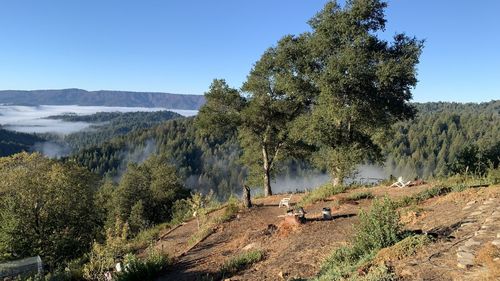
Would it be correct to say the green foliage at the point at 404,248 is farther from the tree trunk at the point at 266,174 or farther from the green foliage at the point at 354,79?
the tree trunk at the point at 266,174

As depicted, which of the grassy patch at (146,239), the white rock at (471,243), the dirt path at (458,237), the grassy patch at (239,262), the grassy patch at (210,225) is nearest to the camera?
the dirt path at (458,237)

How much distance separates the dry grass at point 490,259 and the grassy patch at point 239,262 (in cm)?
575

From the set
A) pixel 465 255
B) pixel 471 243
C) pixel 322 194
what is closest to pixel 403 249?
pixel 465 255

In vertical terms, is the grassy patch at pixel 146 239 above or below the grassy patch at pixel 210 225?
below

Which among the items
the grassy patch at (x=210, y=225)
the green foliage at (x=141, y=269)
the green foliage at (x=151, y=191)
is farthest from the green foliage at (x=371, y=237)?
the green foliage at (x=151, y=191)

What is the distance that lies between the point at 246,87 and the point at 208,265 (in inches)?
752

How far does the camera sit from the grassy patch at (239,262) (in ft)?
35.3

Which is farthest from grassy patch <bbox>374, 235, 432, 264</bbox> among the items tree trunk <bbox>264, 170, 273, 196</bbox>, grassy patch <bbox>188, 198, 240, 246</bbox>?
tree trunk <bbox>264, 170, 273, 196</bbox>

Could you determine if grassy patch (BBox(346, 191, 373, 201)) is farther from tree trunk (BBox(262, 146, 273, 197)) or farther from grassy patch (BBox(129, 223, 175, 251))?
tree trunk (BBox(262, 146, 273, 197))

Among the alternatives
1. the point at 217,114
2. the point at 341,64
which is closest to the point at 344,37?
the point at 341,64

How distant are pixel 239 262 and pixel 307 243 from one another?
2.08 m

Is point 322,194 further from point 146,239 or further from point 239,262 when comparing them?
point 239,262

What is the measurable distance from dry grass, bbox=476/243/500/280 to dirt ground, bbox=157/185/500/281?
412 mm

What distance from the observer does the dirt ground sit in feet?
24.6
